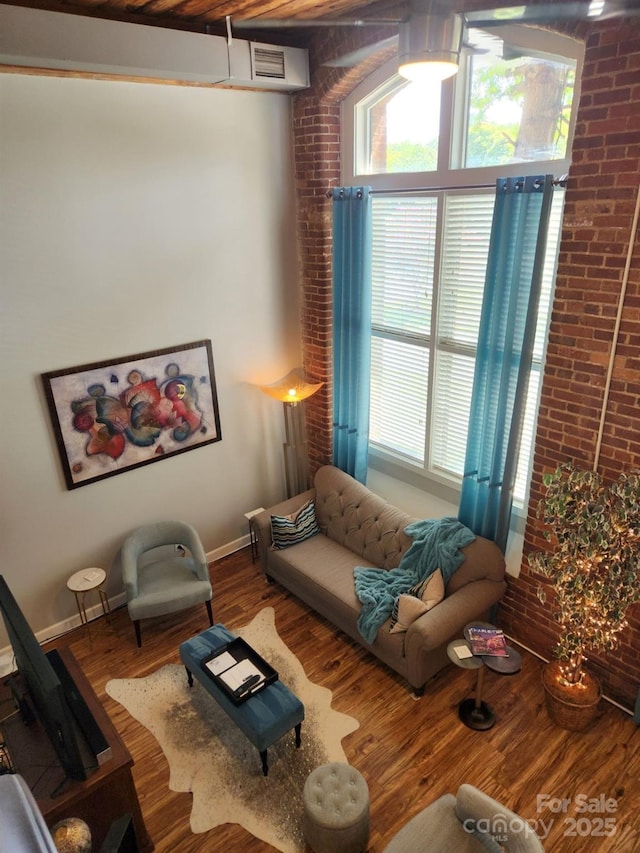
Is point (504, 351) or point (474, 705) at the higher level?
point (504, 351)

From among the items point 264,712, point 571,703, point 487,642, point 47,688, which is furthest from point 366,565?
point 47,688

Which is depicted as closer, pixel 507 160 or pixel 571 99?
pixel 571 99

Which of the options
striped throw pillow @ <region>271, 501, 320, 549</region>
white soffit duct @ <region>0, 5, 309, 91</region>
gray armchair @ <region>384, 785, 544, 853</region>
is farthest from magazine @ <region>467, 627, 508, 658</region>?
white soffit duct @ <region>0, 5, 309, 91</region>

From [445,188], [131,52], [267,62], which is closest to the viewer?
[131,52]

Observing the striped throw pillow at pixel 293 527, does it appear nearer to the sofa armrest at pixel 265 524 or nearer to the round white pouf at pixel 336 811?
the sofa armrest at pixel 265 524

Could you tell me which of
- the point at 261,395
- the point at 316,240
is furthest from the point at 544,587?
the point at 316,240

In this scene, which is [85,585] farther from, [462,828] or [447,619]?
[462,828]

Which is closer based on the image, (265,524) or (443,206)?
(443,206)

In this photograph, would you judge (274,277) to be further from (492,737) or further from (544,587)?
(492,737)

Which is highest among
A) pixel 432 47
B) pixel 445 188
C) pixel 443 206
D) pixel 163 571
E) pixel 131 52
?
pixel 131 52

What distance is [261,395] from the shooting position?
5070mm

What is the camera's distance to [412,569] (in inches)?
161

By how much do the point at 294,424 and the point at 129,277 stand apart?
76.4 inches

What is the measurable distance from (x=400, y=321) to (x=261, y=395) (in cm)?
138
